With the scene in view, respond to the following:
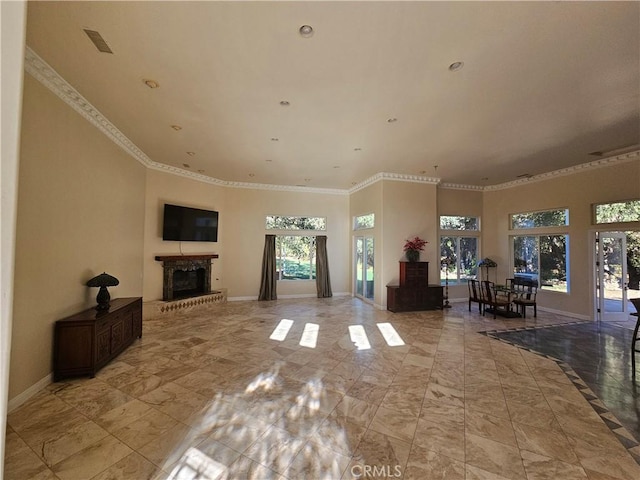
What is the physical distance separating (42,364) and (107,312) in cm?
78

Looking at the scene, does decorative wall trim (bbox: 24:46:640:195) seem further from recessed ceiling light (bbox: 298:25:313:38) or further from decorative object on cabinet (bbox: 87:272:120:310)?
recessed ceiling light (bbox: 298:25:313:38)

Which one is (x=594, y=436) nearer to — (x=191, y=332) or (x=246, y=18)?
(x=246, y=18)

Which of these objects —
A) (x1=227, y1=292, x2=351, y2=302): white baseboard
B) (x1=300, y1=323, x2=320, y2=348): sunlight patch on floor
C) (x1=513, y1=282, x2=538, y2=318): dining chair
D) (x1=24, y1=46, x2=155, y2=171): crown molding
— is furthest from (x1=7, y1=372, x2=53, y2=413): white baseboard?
(x1=513, y1=282, x2=538, y2=318): dining chair

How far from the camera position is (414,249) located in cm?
687

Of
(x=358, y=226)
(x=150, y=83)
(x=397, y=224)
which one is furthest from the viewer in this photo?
(x=358, y=226)

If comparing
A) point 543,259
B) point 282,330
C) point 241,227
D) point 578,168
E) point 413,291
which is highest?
point 578,168

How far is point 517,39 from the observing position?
97.0 inches

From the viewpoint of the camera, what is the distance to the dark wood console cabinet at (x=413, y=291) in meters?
6.78

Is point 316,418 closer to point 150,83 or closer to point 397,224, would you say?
point 150,83

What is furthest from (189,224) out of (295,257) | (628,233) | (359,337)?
(628,233)

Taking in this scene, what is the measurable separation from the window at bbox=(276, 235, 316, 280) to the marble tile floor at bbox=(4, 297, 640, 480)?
4117mm

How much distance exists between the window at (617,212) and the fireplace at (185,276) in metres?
9.41

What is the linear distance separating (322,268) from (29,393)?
6.63 m

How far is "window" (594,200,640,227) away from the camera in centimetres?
555
